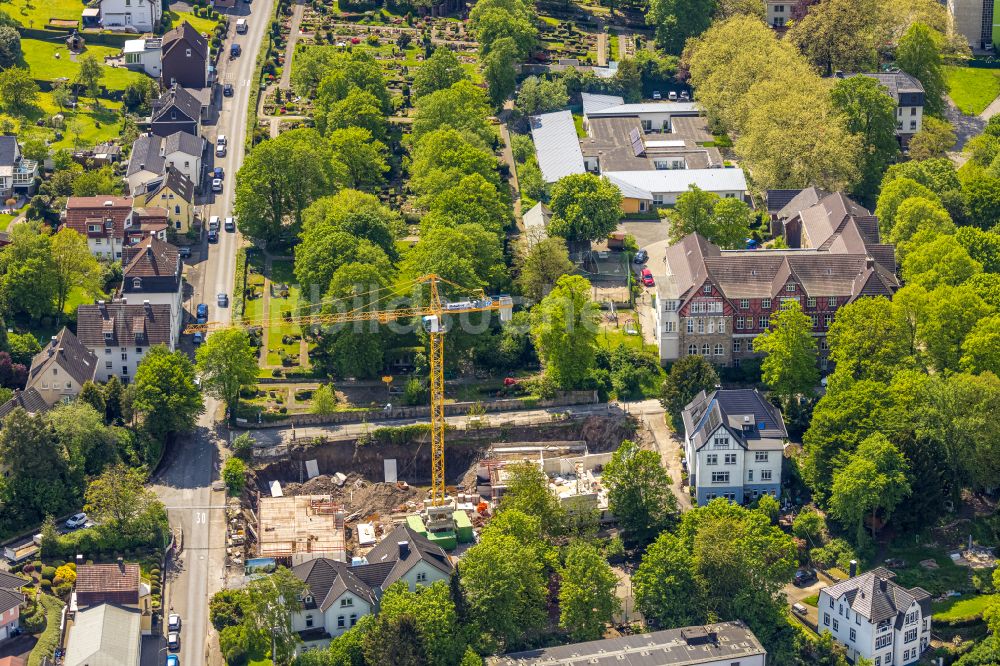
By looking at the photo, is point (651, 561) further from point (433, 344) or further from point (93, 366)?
point (93, 366)

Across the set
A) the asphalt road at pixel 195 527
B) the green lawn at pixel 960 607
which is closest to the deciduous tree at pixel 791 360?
the green lawn at pixel 960 607

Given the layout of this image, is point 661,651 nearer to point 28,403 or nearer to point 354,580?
point 354,580

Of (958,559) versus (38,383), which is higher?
(38,383)

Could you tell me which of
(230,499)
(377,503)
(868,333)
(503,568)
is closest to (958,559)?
(868,333)

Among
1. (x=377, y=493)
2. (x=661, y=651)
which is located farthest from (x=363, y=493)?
(x=661, y=651)

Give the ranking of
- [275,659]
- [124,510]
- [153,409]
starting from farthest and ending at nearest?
[153,409] < [124,510] < [275,659]

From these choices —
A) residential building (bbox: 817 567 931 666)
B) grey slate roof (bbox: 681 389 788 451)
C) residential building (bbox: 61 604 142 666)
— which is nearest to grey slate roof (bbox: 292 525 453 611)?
residential building (bbox: 61 604 142 666)
